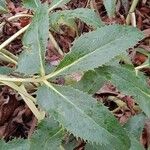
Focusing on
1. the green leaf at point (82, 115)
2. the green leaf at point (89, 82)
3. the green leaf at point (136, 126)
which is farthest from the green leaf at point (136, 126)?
the green leaf at point (82, 115)

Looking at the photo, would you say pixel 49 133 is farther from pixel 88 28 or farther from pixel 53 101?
pixel 88 28

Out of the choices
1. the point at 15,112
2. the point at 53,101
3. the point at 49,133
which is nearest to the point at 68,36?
the point at 15,112

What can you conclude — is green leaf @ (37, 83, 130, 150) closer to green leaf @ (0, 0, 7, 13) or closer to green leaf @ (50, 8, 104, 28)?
green leaf @ (50, 8, 104, 28)

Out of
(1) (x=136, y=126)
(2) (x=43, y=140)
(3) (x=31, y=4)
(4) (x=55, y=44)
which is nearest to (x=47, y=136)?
(2) (x=43, y=140)

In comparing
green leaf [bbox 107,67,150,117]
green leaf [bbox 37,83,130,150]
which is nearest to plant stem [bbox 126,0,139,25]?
green leaf [bbox 107,67,150,117]

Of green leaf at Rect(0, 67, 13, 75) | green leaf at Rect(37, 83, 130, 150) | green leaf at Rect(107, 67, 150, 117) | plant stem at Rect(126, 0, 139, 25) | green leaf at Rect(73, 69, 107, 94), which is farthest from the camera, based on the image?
plant stem at Rect(126, 0, 139, 25)

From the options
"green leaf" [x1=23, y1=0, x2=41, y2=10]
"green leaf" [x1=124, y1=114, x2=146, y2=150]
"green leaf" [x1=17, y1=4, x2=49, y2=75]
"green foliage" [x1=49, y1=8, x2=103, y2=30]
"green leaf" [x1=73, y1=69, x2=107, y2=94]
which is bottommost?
"green leaf" [x1=124, y1=114, x2=146, y2=150]

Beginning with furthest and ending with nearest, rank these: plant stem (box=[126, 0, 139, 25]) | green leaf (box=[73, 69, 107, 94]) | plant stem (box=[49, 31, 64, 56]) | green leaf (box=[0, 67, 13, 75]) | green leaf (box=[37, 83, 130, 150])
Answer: plant stem (box=[126, 0, 139, 25]) → plant stem (box=[49, 31, 64, 56]) → green leaf (box=[0, 67, 13, 75]) → green leaf (box=[73, 69, 107, 94]) → green leaf (box=[37, 83, 130, 150])
